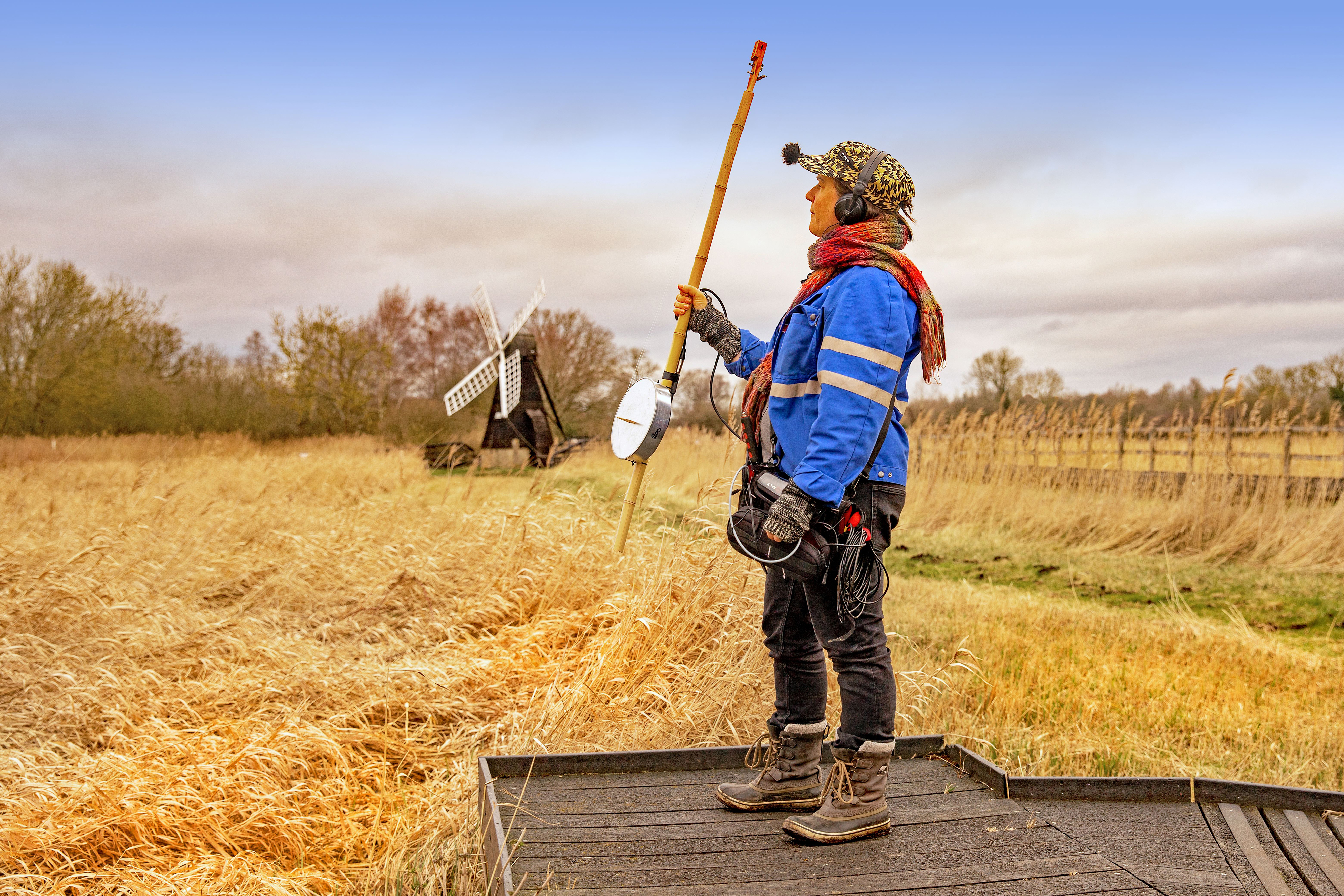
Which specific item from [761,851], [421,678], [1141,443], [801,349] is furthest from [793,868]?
[1141,443]

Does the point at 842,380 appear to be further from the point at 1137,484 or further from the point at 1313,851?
the point at 1137,484

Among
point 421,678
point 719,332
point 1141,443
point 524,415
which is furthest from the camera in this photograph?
point 524,415

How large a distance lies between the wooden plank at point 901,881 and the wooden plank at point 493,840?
20 cm

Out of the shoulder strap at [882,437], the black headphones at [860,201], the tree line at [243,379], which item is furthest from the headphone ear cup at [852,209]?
the tree line at [243,379]

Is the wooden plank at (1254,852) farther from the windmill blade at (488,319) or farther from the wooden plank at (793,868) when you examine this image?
the windmill blade at (488,319)

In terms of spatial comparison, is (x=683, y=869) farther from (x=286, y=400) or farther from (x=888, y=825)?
(x=286, y=400)

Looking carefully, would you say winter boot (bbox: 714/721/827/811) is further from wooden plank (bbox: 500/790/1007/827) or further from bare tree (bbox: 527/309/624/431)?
bare tree (bbox: 527/309/624/431)

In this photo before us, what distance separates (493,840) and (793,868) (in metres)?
0.83

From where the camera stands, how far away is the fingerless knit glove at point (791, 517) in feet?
8.18

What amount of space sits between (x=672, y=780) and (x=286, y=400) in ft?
83.7

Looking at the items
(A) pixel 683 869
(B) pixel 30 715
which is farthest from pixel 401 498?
(A) pixel 683 869

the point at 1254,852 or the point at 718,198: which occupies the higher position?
A: the point at 718,198

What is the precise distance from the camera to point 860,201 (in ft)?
9.03

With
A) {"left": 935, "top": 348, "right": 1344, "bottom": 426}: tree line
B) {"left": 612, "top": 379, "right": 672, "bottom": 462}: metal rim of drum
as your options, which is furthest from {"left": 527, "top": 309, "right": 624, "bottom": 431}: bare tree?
{"left": 612, "top": 379, "right": 672, "bottom": 462}: metal rim of drum
